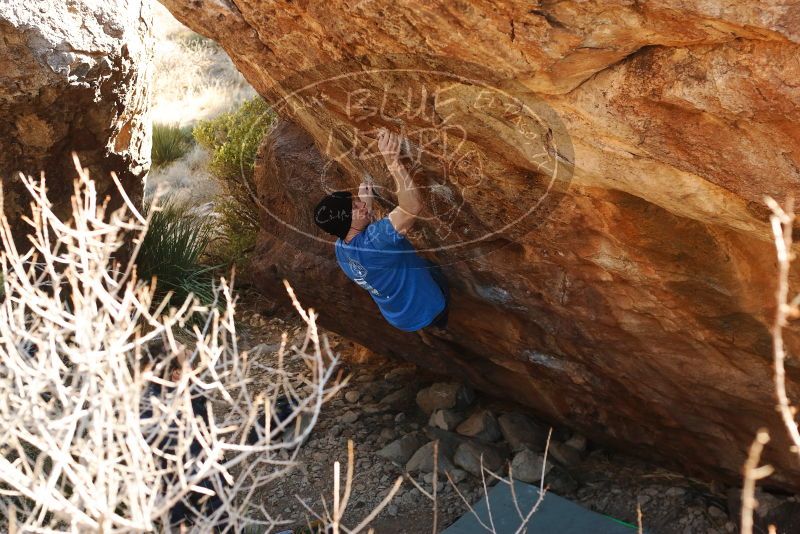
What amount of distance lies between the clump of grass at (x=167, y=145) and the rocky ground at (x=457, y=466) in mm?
4931

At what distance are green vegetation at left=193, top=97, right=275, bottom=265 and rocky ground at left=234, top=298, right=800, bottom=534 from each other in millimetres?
2097

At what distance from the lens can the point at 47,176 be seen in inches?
201

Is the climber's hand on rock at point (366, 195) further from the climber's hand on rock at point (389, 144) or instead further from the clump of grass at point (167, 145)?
the clump of grass at point (167, 145)

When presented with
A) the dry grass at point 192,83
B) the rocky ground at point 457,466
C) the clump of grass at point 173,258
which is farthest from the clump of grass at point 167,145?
the rocky ground at point 457,466

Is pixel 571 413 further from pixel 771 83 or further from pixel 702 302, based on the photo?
pixel 771 83

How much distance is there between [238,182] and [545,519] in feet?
13.5

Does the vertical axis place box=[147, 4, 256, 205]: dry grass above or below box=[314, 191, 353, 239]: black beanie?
below

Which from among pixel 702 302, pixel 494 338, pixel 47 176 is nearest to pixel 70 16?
pixel 47 176

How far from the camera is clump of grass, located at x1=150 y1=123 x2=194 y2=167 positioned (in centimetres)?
960

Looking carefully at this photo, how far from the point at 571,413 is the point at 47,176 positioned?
10.6ft

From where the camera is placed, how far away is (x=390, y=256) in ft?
12.2

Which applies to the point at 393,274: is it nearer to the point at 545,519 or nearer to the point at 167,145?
the point at 545,519

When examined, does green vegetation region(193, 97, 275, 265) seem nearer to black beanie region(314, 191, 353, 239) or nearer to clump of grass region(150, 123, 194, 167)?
clump of grass region(150, 123, 194, 167)

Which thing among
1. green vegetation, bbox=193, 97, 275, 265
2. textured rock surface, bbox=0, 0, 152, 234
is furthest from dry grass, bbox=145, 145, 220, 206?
textured rock surface, bbox=0, 0, 152, 234
